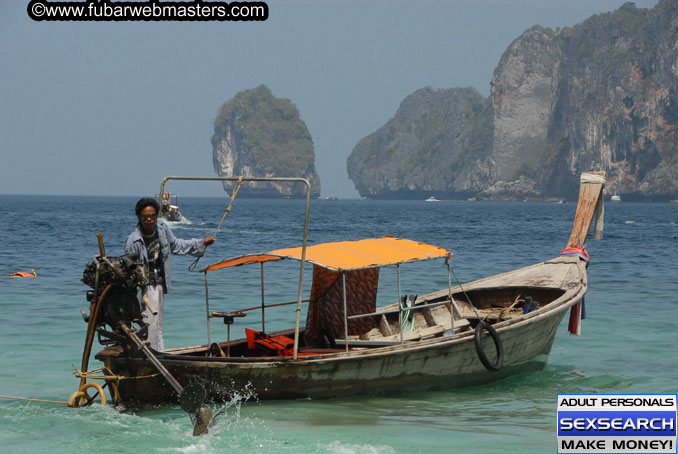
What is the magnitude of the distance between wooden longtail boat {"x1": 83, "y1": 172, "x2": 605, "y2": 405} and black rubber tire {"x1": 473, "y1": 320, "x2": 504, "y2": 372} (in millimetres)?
14

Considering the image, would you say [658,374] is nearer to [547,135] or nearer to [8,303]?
[8,303]

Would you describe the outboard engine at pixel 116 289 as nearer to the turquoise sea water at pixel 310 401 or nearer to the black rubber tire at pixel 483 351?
the turquoise sea water at pixel 310 401

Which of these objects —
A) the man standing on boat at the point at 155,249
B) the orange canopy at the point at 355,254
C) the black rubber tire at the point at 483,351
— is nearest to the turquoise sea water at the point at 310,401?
the black rubber tire at the point at 483,351

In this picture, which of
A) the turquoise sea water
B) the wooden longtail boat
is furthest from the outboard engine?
the turquoise sea water

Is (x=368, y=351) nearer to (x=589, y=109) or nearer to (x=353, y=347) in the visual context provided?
(x=353, y=347)

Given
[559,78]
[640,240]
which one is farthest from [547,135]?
[640,240]

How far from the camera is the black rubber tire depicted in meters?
10.0

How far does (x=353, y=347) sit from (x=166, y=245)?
9.31ft

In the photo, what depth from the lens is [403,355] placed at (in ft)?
31.6

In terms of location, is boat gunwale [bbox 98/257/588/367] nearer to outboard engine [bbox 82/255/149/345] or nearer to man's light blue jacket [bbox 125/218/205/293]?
outboard engine [bbox 82/255/149/345]

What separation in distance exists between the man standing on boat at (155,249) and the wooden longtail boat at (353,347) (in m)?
0.39

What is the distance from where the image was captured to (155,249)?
897 centimetres

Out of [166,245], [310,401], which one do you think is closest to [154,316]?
[166,245]

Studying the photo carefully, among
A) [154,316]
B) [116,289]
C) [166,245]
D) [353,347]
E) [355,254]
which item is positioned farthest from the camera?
[353,347]
